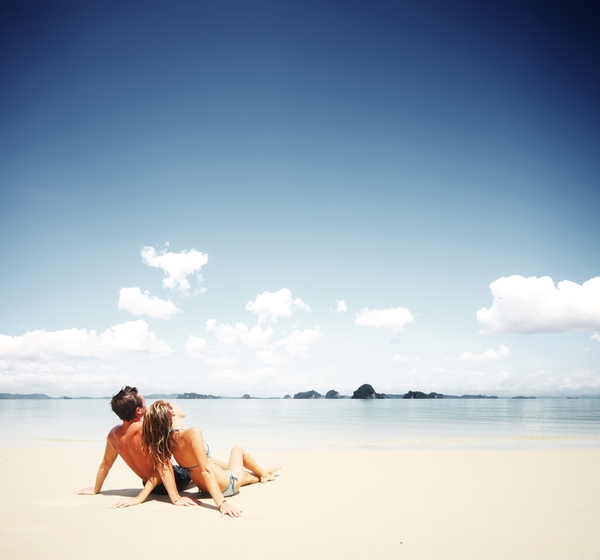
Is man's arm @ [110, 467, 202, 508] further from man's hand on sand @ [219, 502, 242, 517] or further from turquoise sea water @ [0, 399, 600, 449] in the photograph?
turquoise sea water @ [0, 399, 600, 449]

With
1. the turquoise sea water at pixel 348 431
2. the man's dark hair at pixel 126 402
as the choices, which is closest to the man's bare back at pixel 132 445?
the man's dark hair at pixel 126 402

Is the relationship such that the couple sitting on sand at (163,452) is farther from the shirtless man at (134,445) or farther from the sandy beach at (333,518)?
the sandy beach at (333,518)

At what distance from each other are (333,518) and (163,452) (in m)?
2.16

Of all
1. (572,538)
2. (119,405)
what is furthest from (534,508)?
(119,405)

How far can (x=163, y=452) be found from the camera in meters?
5.19

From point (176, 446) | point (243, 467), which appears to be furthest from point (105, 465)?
point (243, 467)

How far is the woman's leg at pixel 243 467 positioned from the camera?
237 inches

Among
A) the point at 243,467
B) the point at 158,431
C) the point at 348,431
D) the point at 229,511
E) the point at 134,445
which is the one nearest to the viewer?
the point at 229,511

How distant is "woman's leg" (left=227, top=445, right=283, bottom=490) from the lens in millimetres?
6023

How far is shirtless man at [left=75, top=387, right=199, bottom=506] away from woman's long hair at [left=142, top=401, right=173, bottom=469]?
8.0 inches

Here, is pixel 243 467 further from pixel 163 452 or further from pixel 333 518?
pixel 333 518

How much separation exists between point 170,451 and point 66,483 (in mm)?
3057

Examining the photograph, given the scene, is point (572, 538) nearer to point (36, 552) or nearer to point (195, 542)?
point (195, 542)

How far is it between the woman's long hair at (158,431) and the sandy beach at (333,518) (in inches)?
25.6
